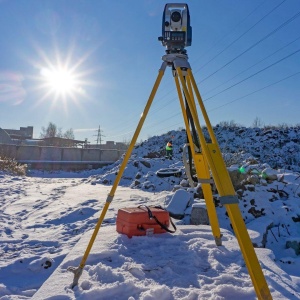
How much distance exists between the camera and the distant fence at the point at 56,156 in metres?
21.0

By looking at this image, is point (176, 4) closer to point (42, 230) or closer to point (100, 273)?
point (100, 273)

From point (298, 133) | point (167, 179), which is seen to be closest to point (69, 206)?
point (167, 179)

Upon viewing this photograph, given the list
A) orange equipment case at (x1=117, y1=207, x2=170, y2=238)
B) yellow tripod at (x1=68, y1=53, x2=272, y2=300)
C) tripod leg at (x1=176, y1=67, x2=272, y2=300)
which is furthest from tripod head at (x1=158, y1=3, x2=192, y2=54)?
orange equipment case at (x1=117, y1=207, x2=170, y2=238)

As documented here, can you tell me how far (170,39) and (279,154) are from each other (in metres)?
15.9

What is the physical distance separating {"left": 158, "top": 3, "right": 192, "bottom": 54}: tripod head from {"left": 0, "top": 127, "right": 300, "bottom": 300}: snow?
1.91 m

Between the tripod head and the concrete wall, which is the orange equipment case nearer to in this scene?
the tripod head

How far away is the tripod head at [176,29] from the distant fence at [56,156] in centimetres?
2040

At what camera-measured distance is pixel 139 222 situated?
10.5 ft

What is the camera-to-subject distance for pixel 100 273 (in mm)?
2227

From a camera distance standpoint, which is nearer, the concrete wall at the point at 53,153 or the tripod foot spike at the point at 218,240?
the tripod foot spike at the point at 218,240

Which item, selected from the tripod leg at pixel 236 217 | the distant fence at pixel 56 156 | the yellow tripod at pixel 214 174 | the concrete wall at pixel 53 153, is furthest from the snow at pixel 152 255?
the concrete wall at pixel 53 153

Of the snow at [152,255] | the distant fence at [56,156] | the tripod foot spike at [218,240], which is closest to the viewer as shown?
the snow at [152,255]

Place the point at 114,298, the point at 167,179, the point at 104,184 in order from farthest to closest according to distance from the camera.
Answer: the point at 104,184 < the point at 167,179 < the point at 114,298

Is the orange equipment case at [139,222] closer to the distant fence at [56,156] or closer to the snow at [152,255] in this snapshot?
the snow at [152,255]
